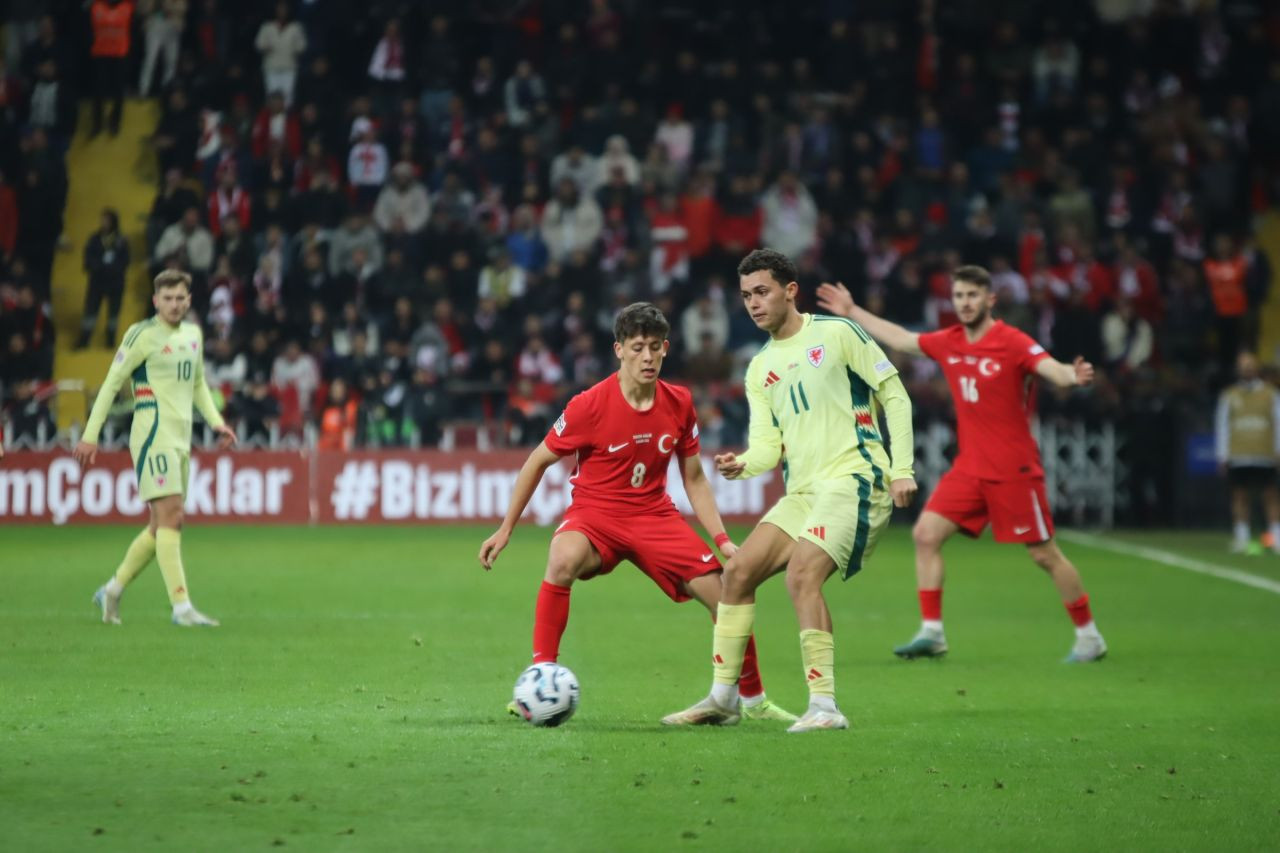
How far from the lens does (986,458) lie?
11.7 meters

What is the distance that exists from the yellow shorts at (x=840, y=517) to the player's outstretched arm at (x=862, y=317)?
173 centimetres

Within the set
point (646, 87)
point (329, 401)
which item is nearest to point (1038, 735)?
point (329, 401)

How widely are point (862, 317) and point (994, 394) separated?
41.5 inches

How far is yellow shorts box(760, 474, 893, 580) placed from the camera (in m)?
8.29

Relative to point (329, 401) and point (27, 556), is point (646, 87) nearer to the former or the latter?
point (329, 401)

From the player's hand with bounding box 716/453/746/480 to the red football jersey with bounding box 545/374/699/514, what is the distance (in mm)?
432

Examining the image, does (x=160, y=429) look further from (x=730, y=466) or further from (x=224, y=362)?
(x=224, y=362)

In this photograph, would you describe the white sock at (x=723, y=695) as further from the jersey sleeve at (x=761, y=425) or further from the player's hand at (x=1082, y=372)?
the player's hand at (x=1082, y=372)

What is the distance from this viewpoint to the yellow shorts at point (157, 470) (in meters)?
12.3

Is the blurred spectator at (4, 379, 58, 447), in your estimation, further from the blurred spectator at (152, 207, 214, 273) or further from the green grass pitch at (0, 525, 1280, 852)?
the green grass pitch at (0, 525, 1280, 852)

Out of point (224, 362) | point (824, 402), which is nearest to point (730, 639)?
point (824, 402)

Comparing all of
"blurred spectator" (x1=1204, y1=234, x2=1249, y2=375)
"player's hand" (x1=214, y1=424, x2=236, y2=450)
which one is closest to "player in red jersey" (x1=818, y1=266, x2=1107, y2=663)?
"player's hand" (x1=214, y1=424, x2=236, y2=450)

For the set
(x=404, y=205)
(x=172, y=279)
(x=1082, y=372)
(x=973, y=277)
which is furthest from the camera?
(x=404, y=205)

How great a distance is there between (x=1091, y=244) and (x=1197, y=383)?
280 centimetres
